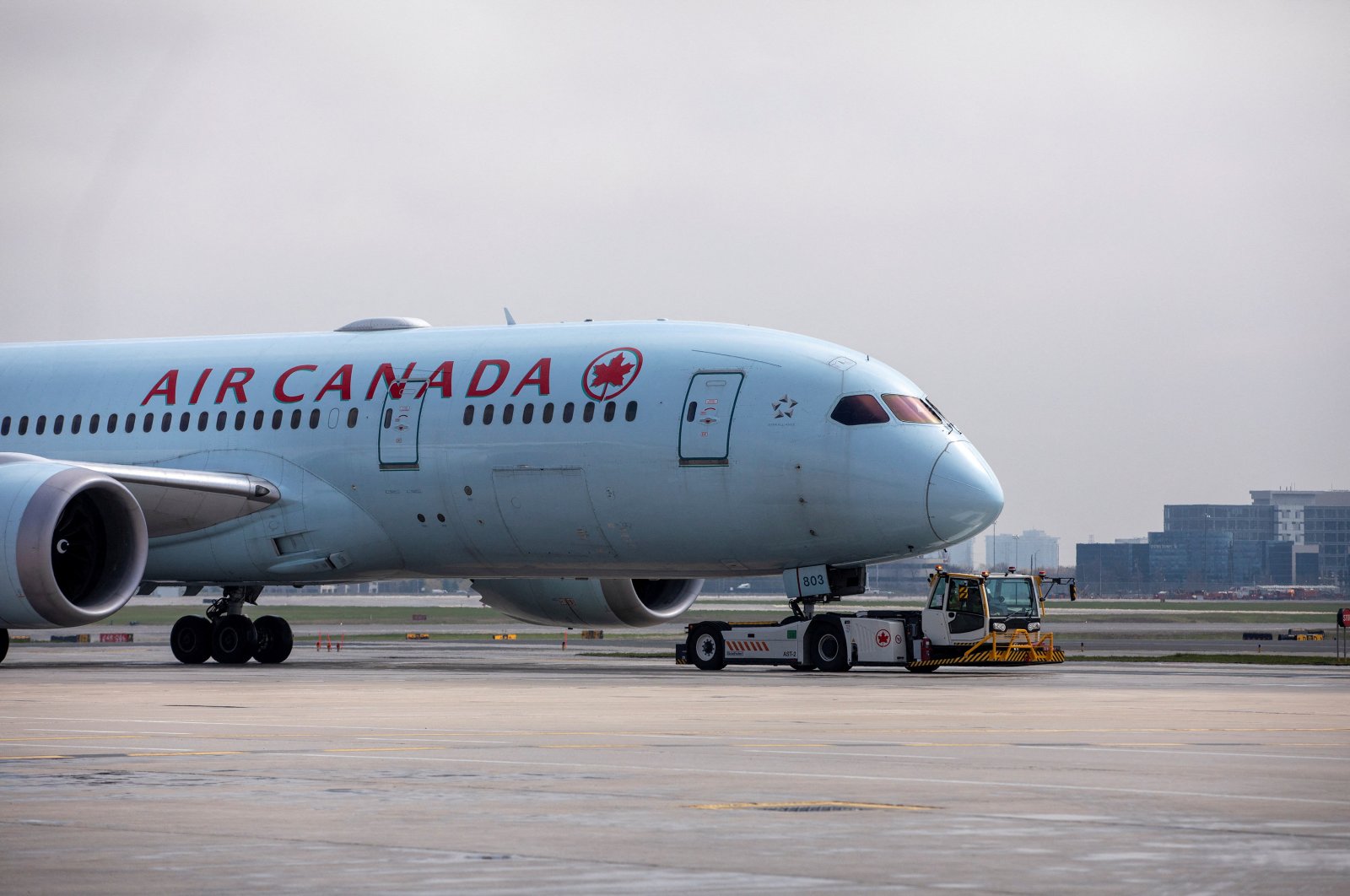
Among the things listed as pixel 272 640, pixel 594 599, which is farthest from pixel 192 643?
pixel 594 599

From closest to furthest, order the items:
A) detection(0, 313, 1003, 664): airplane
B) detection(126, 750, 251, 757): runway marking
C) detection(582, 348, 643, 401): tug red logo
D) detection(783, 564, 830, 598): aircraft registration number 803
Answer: detection(126, 750, 251, 757): runway marking → detection(0, 313, 1003, 664): airplane → detection(783, 564, 830, 598): aircraft registration number 803 → detection(582, 348, 643, 401): tug red logo

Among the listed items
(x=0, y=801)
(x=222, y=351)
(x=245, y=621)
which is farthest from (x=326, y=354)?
(x=0, y=801)

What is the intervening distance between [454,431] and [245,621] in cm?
571

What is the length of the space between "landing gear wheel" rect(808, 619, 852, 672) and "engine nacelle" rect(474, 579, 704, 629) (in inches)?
207

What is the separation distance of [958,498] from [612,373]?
18.6 ft

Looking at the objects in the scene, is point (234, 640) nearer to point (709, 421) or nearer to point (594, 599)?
point (594, 599)

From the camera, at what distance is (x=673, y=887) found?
27.0 feet

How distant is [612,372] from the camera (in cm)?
3109

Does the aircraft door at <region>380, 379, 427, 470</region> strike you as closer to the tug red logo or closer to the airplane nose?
the tug red logo

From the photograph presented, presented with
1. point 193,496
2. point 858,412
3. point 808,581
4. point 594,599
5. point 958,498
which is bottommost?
point 594,599

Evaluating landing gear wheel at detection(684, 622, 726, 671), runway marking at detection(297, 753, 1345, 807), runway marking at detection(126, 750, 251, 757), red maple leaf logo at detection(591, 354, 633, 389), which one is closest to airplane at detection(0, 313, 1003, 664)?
red maple leaf logo at detection(591, 354, 633, 389)

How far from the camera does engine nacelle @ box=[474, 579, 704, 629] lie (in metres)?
35.0

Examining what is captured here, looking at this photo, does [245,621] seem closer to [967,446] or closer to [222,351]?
[222,351]

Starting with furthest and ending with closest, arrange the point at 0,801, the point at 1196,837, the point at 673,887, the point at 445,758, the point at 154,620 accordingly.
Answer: the point at 154,620, the point at 445,758, the point at 0,801, the point at 1196,837, the point at 673,887
